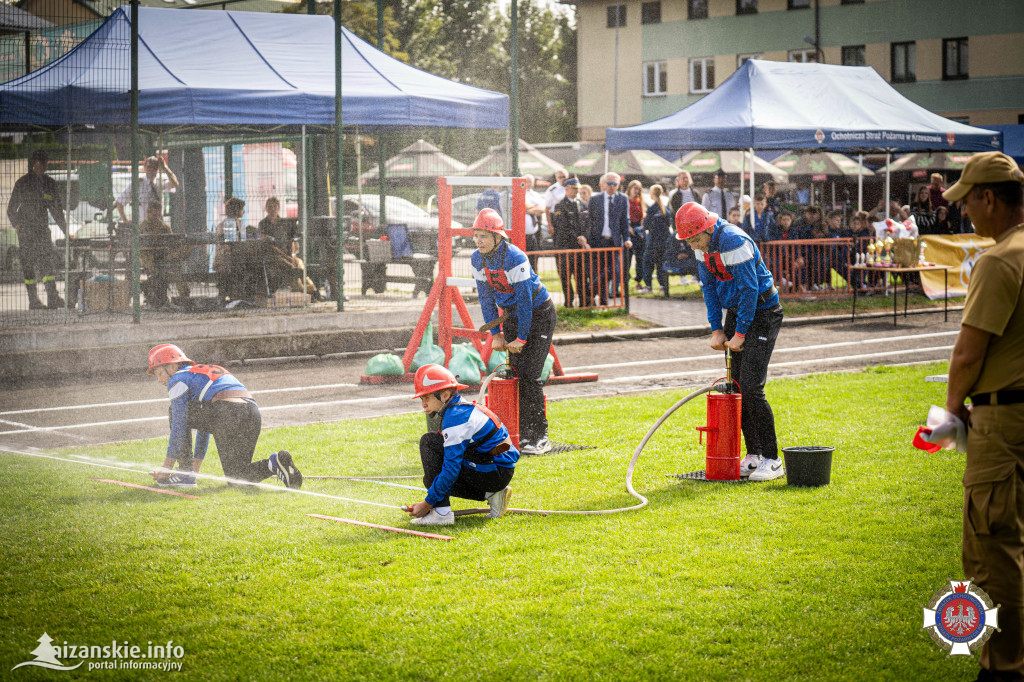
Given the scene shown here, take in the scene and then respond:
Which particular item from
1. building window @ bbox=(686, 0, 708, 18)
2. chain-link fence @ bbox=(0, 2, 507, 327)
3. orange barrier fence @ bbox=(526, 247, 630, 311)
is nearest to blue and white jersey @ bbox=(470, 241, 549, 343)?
chain-link fence @ bbox=(0, 2, 507, 327)

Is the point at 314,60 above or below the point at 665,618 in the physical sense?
above

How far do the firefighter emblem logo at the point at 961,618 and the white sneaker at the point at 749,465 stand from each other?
3.29 metres

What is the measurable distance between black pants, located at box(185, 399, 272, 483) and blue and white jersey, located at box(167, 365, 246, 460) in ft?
0.18

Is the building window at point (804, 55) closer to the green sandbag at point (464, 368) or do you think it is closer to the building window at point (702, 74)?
the building window at point (702, 74)

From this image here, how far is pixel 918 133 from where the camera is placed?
72.3 feet

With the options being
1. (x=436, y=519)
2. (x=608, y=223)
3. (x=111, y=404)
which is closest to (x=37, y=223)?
(x=111, y=404)

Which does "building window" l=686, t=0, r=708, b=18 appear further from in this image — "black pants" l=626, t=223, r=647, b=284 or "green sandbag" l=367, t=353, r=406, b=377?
"green sandbag" l=367, t=353, r=406, b=377

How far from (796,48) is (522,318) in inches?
1792

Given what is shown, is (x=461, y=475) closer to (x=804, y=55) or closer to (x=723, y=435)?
(x=723, y=435)

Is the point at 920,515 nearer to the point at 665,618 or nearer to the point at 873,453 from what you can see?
the point at 873,453

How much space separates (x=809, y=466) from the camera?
7879 millimetres

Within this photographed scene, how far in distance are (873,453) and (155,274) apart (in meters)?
10.9

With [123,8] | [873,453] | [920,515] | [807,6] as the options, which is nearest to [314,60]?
[123,8]

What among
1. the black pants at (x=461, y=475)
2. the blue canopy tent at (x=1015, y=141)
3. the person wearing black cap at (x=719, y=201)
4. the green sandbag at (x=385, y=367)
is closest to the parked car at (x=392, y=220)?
the person wearing black cap at (x=719, y=201)
